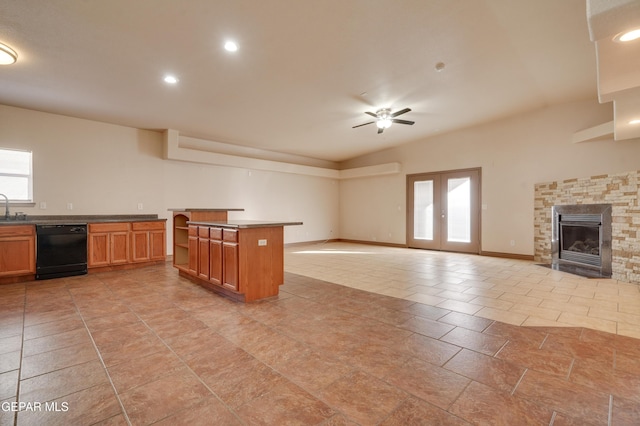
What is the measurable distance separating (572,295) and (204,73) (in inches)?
227

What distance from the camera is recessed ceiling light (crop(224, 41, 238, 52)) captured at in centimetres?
349

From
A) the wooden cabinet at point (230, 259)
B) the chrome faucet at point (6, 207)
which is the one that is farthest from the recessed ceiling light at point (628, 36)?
the chrome faucet at point (6, 207)

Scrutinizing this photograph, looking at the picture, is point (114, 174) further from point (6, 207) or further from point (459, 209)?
point (459, 209)

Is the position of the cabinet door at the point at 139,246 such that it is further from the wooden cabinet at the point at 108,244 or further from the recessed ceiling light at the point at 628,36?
the recessed ceiling light at the point at 628,36

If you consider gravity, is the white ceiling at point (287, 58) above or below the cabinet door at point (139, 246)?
above

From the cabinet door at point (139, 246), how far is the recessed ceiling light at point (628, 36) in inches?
260

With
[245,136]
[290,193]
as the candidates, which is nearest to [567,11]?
[245,136]

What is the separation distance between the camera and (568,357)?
222 centimetres

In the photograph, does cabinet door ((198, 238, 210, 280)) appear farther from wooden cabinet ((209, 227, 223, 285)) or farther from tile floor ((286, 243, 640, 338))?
tile floor ((286, 243, 640, 338))

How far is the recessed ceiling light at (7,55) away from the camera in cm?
325

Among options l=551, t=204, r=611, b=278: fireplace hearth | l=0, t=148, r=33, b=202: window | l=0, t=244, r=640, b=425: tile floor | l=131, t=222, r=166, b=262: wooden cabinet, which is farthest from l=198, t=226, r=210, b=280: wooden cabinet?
l=551, t=204, r=611, b=278: fireplace hearth

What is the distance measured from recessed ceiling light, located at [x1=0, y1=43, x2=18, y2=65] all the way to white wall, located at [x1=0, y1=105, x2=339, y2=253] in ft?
6.77

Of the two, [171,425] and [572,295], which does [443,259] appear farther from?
[171,425]

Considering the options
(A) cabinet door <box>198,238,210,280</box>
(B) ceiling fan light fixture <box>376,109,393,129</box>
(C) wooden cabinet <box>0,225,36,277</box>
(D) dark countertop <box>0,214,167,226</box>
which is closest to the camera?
(A) cabinet door <box>198,238,210,280</box>
